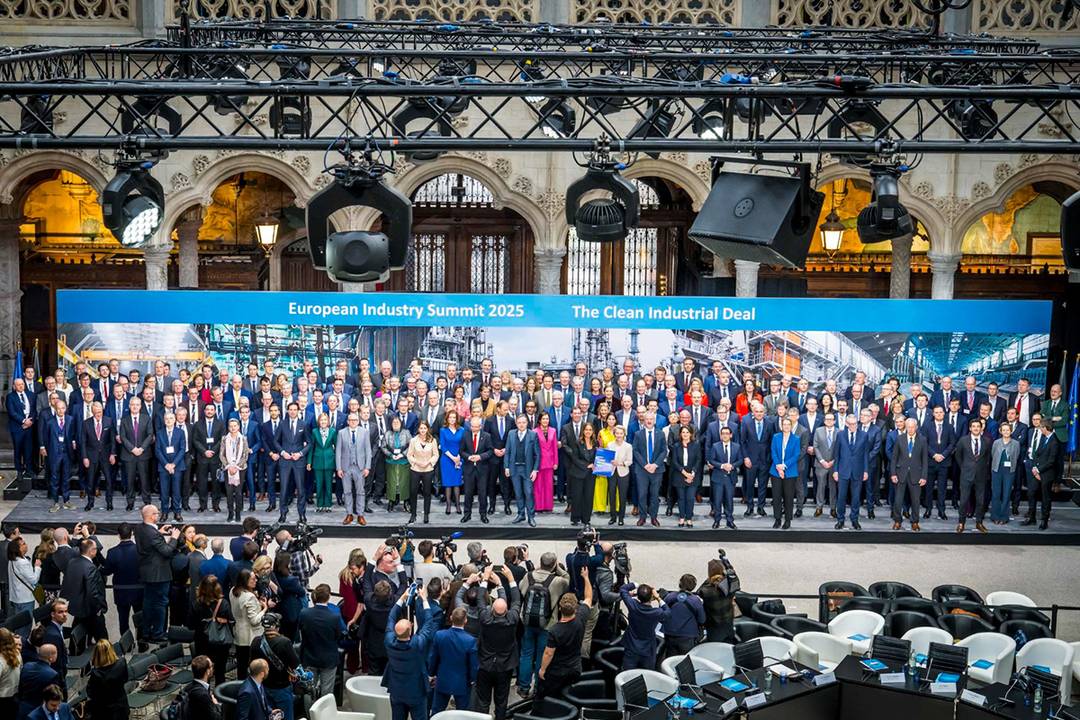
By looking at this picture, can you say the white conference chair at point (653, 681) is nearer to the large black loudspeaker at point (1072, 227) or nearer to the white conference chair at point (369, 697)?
the white conference chair at point (369, 697)

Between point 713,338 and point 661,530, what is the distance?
2.41 meters

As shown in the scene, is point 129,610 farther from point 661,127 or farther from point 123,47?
point 661,127

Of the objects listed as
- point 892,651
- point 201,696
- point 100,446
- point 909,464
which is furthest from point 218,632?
point 909,464

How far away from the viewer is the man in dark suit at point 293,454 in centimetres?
1540

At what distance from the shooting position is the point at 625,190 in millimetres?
11867

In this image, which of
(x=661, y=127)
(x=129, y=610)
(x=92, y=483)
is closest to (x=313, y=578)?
(x=129, y=610)

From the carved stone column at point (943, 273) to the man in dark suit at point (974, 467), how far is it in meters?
3.77

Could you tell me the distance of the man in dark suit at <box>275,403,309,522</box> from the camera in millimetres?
15398

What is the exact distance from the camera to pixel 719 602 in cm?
1108

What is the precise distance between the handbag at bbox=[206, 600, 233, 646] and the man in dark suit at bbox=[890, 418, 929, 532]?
25.3ft

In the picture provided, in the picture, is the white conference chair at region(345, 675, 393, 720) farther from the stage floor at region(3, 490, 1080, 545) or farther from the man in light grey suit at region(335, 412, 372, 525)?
the man in light grey suit at region(335, 412, 372, 525)

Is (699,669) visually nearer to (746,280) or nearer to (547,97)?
(547,97)

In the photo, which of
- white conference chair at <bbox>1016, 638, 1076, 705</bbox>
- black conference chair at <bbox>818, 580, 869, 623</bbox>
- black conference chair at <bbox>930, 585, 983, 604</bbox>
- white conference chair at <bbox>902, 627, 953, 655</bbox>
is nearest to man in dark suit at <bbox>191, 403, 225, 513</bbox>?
black conference chair at <bbox>818, 580, 869, 623</bbox>

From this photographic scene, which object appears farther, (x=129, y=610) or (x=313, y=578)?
(x=313, y=578)
